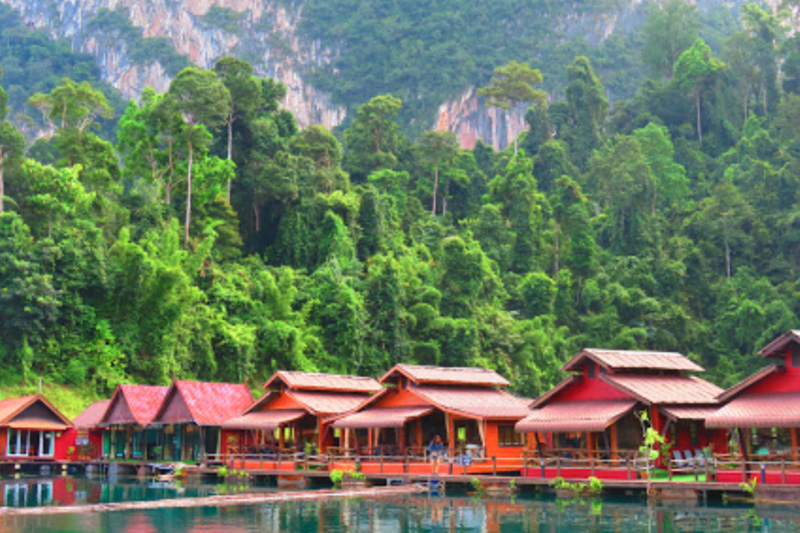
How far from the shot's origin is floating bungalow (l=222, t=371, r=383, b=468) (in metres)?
38.2

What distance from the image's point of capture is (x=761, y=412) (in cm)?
2597

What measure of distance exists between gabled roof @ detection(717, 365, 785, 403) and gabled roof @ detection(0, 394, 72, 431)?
31.8 m

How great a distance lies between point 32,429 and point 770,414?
34.6m

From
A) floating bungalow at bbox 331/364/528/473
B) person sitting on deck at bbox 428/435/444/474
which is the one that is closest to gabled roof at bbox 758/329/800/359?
floating bungalow at bbox 331/364/528/473

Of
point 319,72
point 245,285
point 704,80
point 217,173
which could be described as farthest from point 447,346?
point 319,72

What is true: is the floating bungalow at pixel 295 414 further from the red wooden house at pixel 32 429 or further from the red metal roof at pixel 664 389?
the red metal roof at pixel 664 389

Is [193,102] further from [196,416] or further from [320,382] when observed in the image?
[320,382]

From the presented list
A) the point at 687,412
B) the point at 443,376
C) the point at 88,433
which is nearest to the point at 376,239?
the point at 88,433

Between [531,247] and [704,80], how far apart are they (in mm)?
30052

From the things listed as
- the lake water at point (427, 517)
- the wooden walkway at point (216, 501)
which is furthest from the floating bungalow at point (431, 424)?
the lake water at point (427, 517)

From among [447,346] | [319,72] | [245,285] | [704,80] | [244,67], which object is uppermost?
[319,72]

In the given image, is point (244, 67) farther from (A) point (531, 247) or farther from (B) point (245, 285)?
(A) point (531, 247)

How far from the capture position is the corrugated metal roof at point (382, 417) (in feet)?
110

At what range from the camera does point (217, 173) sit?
5888cm
